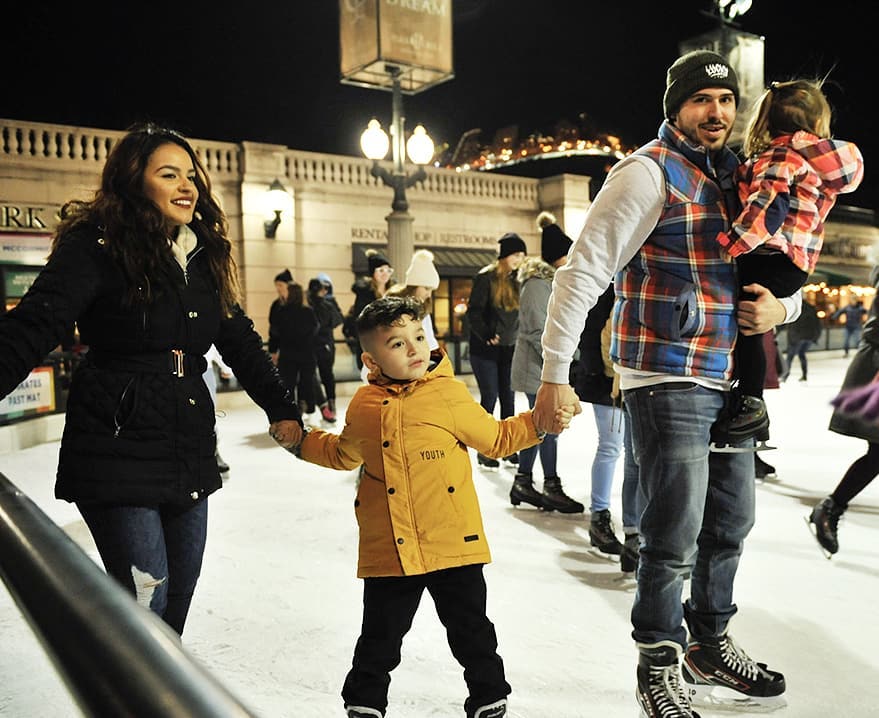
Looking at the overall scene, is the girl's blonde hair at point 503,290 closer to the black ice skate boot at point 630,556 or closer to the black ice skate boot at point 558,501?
the black ice skate boot at point 558,501

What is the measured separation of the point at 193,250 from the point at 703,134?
1.52 meters

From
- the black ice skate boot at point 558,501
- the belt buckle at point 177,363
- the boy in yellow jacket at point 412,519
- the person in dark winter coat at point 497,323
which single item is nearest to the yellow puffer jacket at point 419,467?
the boy in yellow jacket at point 412,519

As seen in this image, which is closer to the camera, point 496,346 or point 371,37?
point 496,346

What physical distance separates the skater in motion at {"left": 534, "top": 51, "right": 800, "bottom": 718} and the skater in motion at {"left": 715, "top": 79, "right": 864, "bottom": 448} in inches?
2.1

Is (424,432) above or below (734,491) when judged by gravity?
above

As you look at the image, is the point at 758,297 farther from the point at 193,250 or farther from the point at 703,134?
the point at 193,250

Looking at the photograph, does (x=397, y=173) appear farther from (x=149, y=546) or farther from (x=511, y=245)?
(x=149, y=546)

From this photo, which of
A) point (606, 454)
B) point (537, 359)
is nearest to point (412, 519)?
point (606, 454)

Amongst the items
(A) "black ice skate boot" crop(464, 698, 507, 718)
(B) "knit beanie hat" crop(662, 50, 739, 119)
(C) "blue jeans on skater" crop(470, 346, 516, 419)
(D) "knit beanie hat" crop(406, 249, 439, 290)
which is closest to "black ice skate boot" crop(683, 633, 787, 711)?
(A) "black ice skate boot" crop(464, 698, 507, 718)

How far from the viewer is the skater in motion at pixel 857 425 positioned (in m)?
3.81

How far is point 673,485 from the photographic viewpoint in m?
2.16

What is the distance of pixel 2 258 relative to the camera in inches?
366

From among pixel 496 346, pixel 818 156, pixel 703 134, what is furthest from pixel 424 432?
pixel 496 346

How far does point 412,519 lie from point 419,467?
0.14m
